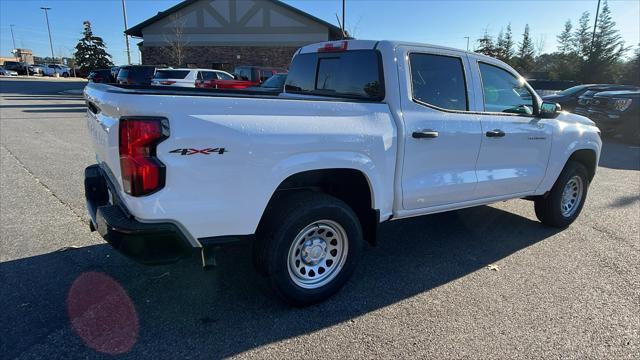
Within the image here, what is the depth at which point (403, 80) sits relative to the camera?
3.65 meters

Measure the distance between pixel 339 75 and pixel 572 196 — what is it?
3512mm

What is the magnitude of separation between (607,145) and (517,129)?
10.9 meters

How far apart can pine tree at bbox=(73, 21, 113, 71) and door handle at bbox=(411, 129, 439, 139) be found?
62.9 meters

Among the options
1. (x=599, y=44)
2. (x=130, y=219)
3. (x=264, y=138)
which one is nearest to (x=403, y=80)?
(x=264, y=138)

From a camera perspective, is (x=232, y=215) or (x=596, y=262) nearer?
(x=232, y=215)

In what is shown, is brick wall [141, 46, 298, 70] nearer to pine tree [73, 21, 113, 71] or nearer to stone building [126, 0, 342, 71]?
stone building [126, 0, 342, 71]

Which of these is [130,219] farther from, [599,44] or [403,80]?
[599,44]

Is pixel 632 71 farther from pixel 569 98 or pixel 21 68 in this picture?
pixel 21 68

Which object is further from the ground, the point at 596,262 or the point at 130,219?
the point at 130,219

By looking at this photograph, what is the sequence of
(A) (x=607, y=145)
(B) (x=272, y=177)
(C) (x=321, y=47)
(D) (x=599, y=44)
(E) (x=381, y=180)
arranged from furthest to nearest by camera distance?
Result: (D) (x=599, y=44) < (A) (x=607, y=145) < (C) (x=321, y=47) < (E) (x=381, y=180) < (B) (x=272, y=177)

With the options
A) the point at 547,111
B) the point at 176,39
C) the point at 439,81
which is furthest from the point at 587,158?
the point at 176,39

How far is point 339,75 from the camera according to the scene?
4105mm

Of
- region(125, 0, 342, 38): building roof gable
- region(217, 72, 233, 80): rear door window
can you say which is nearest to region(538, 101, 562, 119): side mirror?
region(217, 72, 233, 80): rear door window

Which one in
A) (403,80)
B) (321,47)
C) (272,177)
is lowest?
(272,177)
